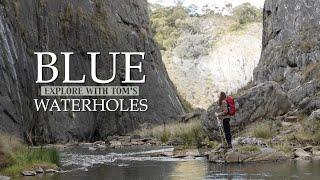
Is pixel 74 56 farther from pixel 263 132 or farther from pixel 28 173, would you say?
pixel 28 173

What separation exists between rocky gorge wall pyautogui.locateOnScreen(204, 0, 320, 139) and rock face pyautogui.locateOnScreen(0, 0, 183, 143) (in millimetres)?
15076

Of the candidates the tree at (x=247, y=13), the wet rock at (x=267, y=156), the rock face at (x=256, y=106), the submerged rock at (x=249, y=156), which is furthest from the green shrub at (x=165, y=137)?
the tree at (x=247, y=13)

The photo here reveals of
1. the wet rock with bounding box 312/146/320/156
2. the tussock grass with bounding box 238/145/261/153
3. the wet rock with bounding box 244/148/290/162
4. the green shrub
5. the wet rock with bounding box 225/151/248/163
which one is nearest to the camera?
the wet rock with bounding box 225/151/248/163

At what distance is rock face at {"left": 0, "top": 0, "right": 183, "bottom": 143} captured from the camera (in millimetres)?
42469

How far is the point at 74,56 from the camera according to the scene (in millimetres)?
63062

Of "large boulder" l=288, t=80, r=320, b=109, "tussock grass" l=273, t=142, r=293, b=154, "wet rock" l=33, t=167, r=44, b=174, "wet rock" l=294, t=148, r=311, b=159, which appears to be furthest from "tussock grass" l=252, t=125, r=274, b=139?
"wet rock" l=33, t=167, r=44, b=174

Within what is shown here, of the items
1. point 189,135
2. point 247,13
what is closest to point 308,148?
point 189,135

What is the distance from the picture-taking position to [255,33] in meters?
Answer: 154

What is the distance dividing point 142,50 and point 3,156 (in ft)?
185

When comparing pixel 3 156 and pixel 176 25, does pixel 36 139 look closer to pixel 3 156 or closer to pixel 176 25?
pixel 3 156

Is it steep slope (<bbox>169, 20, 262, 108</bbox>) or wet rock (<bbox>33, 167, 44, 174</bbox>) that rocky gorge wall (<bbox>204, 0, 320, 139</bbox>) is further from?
steep slope (<bbox>169, 20, 262, 108</bbox>)

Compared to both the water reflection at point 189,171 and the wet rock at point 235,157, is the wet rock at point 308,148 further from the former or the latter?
the water reflection at point 189,171

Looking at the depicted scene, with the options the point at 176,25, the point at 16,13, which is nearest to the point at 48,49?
the point at 16,13

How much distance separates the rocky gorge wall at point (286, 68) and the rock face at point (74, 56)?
15076 millimetres
